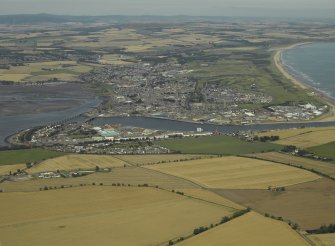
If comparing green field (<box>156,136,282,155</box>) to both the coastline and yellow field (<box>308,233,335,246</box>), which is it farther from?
yellow field (<box>308,233,335,246</box>)

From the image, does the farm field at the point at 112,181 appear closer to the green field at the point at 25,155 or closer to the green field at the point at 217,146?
the green field at the point at 25,155

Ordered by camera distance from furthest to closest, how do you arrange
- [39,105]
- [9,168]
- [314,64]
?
[314,64], [39,105], [9,168]

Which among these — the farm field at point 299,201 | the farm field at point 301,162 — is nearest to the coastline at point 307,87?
the farm field at point 301,162

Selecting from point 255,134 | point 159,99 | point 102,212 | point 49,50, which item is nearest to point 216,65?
point 159,99

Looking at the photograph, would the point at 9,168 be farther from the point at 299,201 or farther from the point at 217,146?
the point at 299,201

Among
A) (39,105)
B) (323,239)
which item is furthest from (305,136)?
(39,105)

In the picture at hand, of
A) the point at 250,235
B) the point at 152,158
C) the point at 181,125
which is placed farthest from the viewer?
the point at 181,125

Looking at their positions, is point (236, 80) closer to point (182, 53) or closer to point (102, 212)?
point (182, 53)

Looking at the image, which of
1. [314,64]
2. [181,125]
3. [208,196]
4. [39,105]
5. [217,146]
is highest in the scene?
[314,64]
